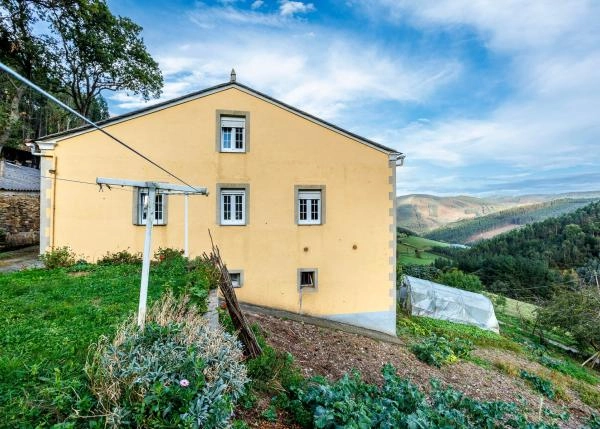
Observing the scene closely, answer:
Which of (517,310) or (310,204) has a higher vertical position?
(310,204)

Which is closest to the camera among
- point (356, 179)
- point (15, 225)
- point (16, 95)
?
point (356, 179)

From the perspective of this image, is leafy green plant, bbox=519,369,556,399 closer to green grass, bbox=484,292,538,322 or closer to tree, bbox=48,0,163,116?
green grass, bbox=484,292,538,322

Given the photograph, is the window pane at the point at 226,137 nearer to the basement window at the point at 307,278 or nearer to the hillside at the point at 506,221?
the basement window at the point at 307,278

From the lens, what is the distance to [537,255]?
177 feet

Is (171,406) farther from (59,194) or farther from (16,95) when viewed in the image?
(16,95)

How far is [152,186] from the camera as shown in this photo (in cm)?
402

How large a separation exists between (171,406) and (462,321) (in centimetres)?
1904

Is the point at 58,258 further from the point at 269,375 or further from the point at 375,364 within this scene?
the point at 375,364

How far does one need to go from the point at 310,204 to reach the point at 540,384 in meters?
9.56

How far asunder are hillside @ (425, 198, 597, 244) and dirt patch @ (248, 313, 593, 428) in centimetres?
9749

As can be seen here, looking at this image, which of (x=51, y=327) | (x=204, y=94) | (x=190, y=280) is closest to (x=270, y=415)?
(x=190, y=280)

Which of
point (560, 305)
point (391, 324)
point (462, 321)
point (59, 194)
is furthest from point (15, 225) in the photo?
point (560, 305)

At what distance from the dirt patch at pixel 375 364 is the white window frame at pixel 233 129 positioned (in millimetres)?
5787

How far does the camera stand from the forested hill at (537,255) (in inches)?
1741
